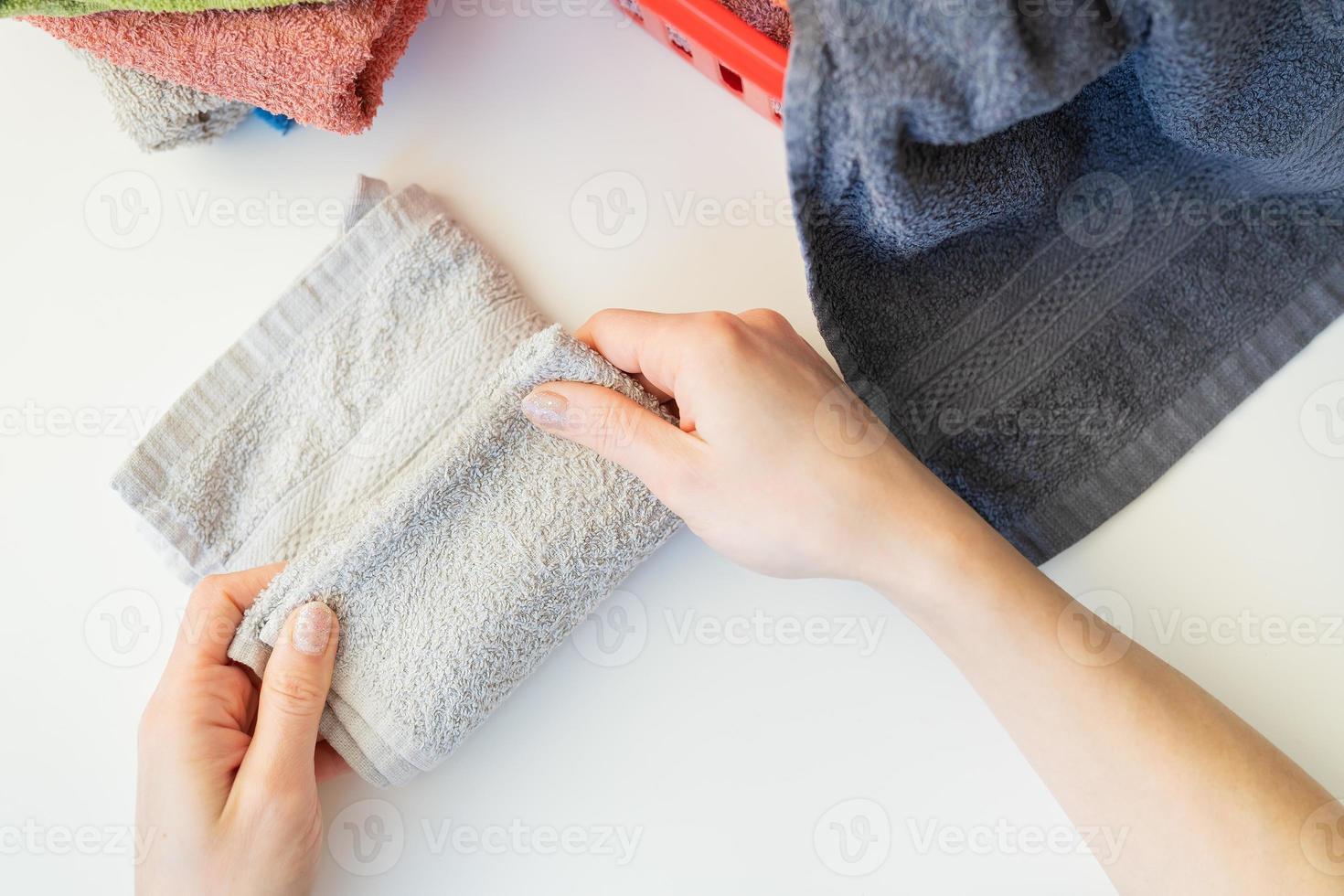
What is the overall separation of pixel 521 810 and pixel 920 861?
0.29 metres

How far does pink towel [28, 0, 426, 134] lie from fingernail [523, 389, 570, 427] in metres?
0.26

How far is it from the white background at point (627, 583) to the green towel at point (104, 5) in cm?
17

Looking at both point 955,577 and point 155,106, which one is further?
point 155,106

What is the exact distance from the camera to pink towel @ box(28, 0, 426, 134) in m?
0.62

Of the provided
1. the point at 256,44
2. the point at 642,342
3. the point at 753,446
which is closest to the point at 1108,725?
the point at 753,446

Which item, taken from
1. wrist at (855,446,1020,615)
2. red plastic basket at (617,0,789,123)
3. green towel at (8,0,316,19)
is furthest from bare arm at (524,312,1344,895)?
green towel at (8,0,316,19)

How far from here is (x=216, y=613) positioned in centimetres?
62

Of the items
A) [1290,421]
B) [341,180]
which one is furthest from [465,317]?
[1290,421]

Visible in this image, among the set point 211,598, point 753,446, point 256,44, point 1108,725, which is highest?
point 256,44

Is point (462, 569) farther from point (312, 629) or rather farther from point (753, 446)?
point (753, 446)

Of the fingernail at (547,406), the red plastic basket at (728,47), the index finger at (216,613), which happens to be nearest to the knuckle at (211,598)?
the index finger at (216,613)

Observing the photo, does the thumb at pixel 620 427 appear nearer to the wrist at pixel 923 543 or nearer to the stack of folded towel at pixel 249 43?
the wrist at pixel 923 543

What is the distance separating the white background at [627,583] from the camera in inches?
26.8

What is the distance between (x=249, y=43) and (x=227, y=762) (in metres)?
0.48
